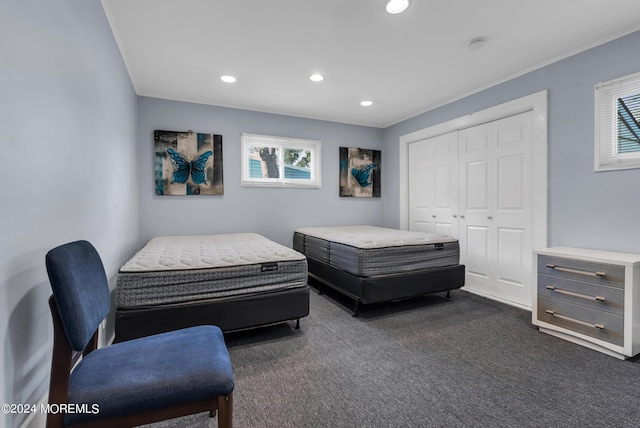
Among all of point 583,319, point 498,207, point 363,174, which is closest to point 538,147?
point 498,207

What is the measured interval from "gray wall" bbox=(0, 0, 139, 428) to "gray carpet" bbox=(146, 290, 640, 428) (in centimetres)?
85

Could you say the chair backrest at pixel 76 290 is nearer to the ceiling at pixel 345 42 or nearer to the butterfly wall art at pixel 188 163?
the ceiling at pixel 345 42

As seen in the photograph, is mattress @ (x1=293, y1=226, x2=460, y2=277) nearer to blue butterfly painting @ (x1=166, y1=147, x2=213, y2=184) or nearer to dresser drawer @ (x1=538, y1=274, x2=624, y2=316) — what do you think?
dresser drawer @ (x1=538, y1=274, x2=624, y2=316)

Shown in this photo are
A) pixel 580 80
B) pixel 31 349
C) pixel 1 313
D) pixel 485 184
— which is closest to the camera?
pixel 1 313

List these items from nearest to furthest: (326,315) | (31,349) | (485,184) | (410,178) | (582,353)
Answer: (31,349) → (582,353) → (326,315) → (485,184) → (410,178)

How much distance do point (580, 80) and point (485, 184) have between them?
122cm

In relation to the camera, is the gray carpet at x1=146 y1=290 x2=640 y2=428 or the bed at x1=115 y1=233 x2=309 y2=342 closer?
the gray carpet at x1=146 y1=290 x2=640 y2=428

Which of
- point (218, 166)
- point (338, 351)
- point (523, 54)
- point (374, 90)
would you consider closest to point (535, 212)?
point (523, 54)

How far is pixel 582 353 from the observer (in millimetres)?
2016

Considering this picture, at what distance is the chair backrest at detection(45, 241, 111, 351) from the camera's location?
92 centimetres

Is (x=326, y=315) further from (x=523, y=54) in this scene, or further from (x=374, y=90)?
(x=523, y=54)

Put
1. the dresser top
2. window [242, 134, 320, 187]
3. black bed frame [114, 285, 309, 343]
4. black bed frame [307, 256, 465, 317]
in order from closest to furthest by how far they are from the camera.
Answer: black bed frame [114, 285, 309, 343], the dresser top, black bed frame [307, 256, 465, 317], window [242, 134, 320, 187]

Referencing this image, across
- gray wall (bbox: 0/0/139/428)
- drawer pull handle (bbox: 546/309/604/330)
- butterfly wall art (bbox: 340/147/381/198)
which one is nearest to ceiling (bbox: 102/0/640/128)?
gray wall (bbox: 0/0/139/428)

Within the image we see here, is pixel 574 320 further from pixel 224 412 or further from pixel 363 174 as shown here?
pixel 363 174
